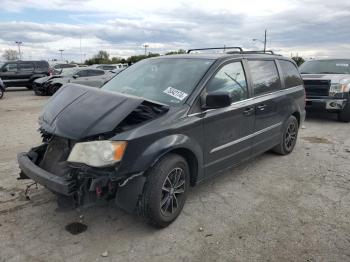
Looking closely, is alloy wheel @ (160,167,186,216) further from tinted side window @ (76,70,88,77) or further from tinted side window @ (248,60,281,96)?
tinted side window @ (76,70,88,77)

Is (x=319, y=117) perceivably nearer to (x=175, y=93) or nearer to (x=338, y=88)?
(x=338, y=88)

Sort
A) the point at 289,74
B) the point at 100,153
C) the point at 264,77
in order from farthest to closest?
the point at 289,74 → the point at 264,77 → the point at 100,153

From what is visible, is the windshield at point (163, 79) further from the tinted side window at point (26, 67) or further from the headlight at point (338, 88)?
the tinted side window at point (26, 67)

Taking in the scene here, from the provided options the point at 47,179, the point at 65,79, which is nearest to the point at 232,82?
the point at 47,179

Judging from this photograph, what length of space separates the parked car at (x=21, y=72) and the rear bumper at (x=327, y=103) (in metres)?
16.0

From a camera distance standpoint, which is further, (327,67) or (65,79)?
(65,79)

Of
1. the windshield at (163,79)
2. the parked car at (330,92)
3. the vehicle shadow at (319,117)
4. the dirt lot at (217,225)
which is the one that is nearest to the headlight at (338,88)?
the parked car at (330,92)

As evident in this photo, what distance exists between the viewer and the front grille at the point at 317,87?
9.48m

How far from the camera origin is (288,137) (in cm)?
623

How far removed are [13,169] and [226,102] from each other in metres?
3.36

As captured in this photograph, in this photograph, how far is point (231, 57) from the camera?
15.3 ft

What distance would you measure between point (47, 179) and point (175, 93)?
5.33 ft

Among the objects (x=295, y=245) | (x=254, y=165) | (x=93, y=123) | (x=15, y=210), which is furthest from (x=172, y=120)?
(x=254, y=165)


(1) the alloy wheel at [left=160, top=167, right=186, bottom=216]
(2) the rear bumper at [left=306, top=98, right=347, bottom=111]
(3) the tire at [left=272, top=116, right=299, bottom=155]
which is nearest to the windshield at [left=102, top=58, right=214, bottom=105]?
(1) the alloy wheel at [left=160, top=167, right=186, bottom=216]
